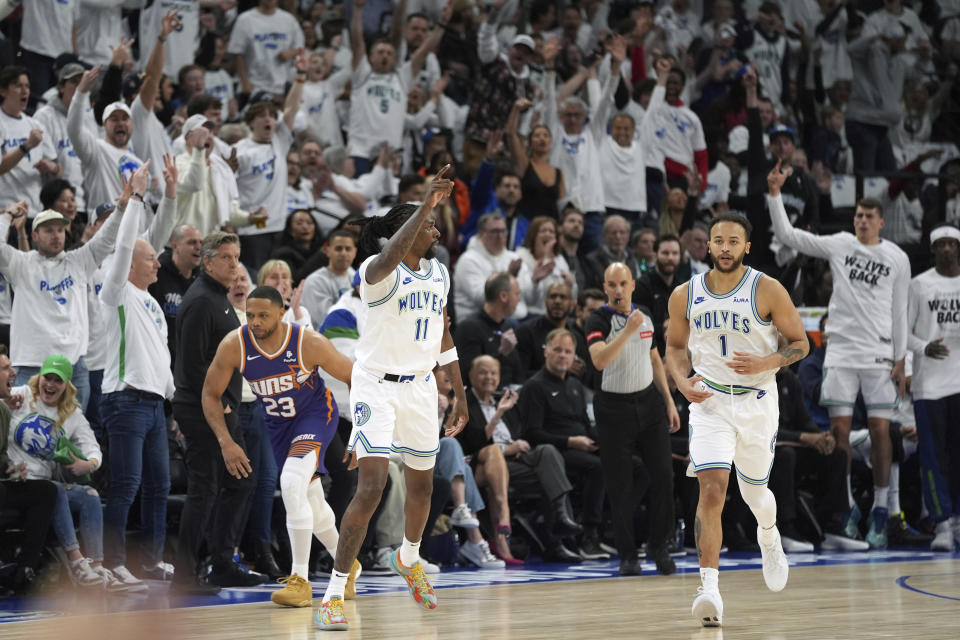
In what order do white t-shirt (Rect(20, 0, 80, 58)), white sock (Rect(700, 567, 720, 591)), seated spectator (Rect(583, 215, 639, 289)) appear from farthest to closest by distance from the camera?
1. seated spectator (Rect(583, 215, 639, 289))
2. white t-shirt (Rect(20, 0, 80, 58))
3. white sock (Rect(700, 567, 720, 591))

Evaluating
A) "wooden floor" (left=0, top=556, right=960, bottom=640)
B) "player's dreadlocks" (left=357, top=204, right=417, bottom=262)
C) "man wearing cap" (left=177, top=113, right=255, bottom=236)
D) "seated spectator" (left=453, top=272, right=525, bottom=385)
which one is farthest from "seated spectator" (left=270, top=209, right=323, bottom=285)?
"player's dreadlocks" (left=357, top=204, right=417, bottom=262)

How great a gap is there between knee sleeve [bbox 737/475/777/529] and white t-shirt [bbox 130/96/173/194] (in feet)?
21.6

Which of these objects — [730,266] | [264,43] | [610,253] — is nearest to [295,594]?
[730,266]

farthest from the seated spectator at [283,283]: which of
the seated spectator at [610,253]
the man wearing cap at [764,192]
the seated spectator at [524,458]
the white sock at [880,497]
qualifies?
the man wearing cap at [764,192]

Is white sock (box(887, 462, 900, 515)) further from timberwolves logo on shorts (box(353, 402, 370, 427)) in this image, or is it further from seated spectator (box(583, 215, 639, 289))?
timberwolves logo on shorts (box(353, 402, 370, 427))

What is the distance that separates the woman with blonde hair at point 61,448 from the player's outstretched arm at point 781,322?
14.9ft

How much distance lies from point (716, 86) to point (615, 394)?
9488 millimetres

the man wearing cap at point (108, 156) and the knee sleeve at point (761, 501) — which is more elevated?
the man wearing cap at point (108, 156)

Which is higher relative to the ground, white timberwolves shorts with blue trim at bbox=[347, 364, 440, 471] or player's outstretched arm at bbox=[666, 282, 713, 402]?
player's outstretched arm at bbox=[666, 282, 713, 402]

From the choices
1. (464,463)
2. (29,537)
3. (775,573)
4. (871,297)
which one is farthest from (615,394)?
(29,537)

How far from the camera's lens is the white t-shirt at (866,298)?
38.6 ft

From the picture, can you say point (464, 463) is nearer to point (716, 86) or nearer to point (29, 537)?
point (29, 537)

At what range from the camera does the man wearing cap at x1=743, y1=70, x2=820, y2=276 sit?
1467 cm

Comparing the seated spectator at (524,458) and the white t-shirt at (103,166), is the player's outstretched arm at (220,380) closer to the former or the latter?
the seated spectator at (524,458)
